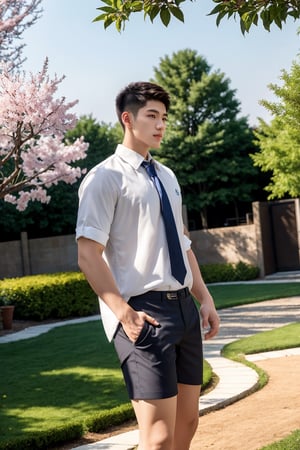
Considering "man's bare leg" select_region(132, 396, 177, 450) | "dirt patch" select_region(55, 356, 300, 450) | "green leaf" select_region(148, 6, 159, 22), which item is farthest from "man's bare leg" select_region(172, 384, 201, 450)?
"dirt patch" select_region(55, 356, 300, 450)

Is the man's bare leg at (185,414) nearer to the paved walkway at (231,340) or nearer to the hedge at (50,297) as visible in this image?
the paved walkway at (231,340)

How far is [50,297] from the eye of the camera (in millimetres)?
16453

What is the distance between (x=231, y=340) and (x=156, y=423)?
8.51 m

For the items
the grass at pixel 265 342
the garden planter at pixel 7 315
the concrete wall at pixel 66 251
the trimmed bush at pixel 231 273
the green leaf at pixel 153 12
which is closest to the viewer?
the green leaf at pixel 153 12

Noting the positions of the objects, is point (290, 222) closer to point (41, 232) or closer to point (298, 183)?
point (298, 183)

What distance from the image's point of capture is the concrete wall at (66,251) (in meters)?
22.8

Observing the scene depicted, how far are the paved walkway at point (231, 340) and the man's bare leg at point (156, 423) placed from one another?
113 inches

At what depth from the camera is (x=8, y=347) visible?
39.3 ft

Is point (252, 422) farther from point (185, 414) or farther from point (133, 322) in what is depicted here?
point (133, 322)

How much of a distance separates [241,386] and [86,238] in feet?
16.5

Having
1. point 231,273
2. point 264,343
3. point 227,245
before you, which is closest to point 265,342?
point 264,343

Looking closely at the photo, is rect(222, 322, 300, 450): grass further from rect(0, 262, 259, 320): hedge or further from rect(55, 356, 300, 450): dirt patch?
rect(0, 262, 259, 320): hedge

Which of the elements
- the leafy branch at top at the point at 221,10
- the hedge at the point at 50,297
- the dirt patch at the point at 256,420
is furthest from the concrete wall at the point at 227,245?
the leafy branch at top at the point at 221,10

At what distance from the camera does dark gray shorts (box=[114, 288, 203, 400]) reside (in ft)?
8.78
